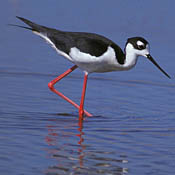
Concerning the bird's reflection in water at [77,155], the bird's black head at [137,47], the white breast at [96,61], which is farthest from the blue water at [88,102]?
the bird's black head at [137,47]

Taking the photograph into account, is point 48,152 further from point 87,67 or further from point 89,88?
point 89,88

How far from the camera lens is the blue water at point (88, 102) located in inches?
214

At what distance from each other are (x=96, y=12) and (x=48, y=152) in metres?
7.71

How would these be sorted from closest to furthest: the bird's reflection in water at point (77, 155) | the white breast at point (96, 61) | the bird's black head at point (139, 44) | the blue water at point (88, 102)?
1. the bird's reflection in water at point (77, 155)
2. the blue water at point (88, 102)
3. the white breast at point (96, 61)
4. the bird's black head at point (139, 44)

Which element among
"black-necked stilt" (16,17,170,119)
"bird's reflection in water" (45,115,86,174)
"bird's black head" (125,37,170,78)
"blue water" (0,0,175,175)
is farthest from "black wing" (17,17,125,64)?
"bird's reflection in water" (45,115,86,174)

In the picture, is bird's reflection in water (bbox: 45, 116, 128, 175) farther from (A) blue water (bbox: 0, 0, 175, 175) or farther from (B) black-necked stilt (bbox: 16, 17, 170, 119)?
(B) black-necked stilt (bbox: 16, 17, 170, 119)

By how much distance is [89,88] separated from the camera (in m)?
8.80

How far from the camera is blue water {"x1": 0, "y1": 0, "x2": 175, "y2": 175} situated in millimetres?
5426

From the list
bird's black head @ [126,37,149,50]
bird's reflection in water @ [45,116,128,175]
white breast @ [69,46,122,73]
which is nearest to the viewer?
bird's reflection in water @ [45,116,128,175]

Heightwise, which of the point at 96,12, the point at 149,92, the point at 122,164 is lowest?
the point at 122,164

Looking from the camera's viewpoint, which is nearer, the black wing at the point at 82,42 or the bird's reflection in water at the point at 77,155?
the bird's reflection in water at the point at 77,155

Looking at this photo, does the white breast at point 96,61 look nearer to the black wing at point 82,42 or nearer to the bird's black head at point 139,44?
the black wing at point 82,42

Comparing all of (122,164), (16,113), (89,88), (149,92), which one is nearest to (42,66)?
(89,88)

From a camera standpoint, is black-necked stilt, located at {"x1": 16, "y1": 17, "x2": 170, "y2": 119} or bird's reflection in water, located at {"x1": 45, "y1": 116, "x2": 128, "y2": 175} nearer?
bird's reflection in water, located at {"x1": 45, "y1": 116, "x2": 128, "y2": 175}
